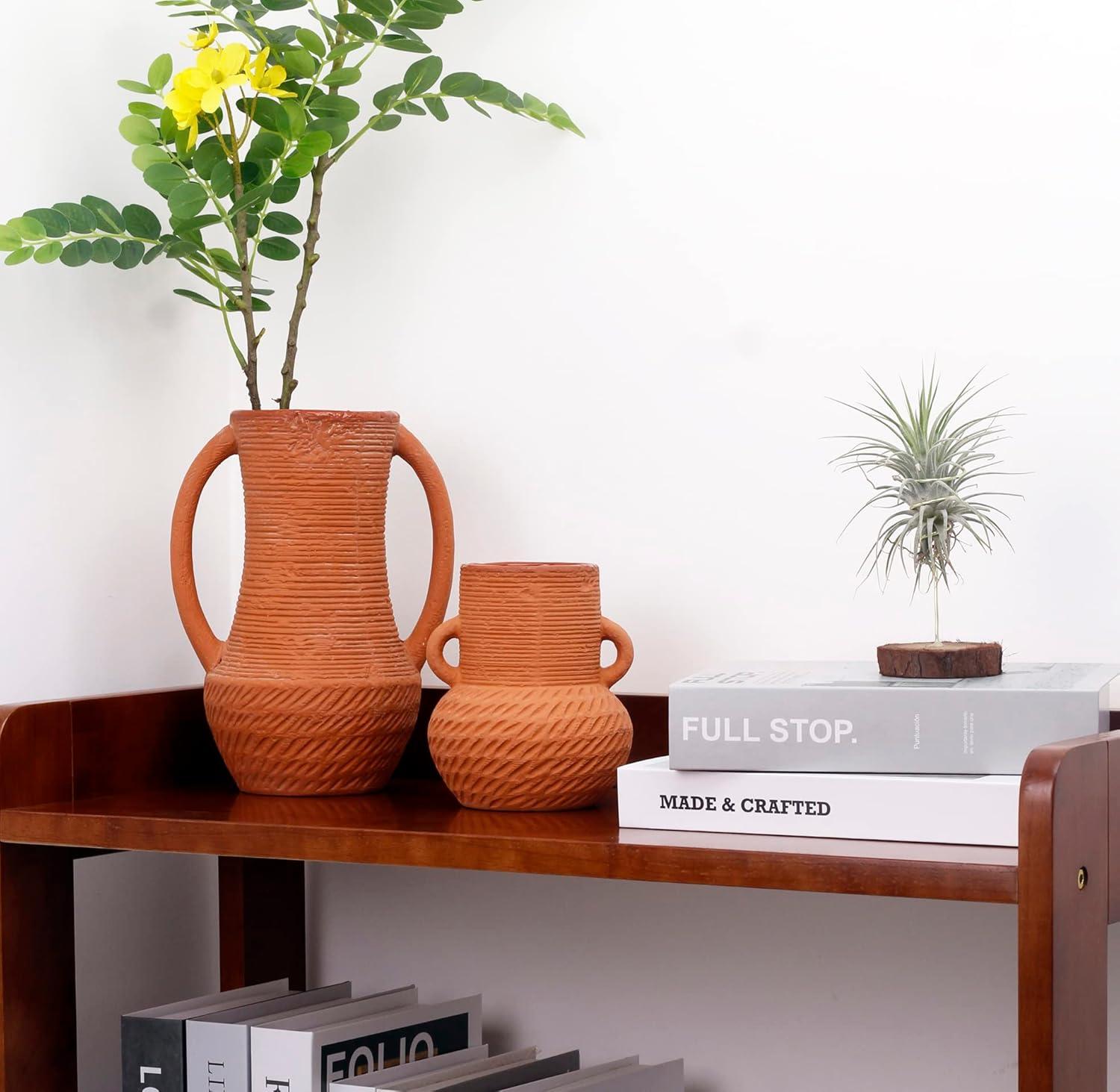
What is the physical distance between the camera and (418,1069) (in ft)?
3.23

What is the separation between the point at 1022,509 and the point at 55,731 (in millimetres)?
704

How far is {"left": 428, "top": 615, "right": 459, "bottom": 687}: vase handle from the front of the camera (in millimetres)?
967

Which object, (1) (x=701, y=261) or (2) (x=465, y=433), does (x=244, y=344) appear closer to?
(2) (x=465, y=433)

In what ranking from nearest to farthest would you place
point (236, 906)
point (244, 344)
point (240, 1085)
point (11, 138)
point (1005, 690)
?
1. point (1005, 690)
2. point (240, 1085)
3. point (11, 138)
4. point (236, 906)
5. point (244, 344)

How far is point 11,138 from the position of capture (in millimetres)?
Answer: 1110

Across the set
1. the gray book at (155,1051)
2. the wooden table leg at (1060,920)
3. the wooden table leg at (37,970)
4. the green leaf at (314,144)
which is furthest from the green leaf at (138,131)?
the wooden table leg at (1060,920)

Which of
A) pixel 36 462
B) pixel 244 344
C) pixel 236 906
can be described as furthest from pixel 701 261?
pixel 236 906

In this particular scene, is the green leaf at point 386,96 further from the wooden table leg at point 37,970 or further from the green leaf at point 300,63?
the wooden table leg at point 37,970

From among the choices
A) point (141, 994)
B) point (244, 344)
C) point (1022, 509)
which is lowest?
point (141, 994)

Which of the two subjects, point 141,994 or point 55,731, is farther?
point 141,994

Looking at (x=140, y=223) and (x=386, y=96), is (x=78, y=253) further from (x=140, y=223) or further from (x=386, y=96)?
(x=386, y=96)

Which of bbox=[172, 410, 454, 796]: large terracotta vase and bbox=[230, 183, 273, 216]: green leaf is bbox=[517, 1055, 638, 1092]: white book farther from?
bbox=[230, 183, 273, 216]: green leaf

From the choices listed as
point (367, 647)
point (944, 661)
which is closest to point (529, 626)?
point (367, 647)

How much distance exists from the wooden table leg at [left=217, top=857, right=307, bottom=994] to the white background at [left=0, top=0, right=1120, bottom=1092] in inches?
1.0
